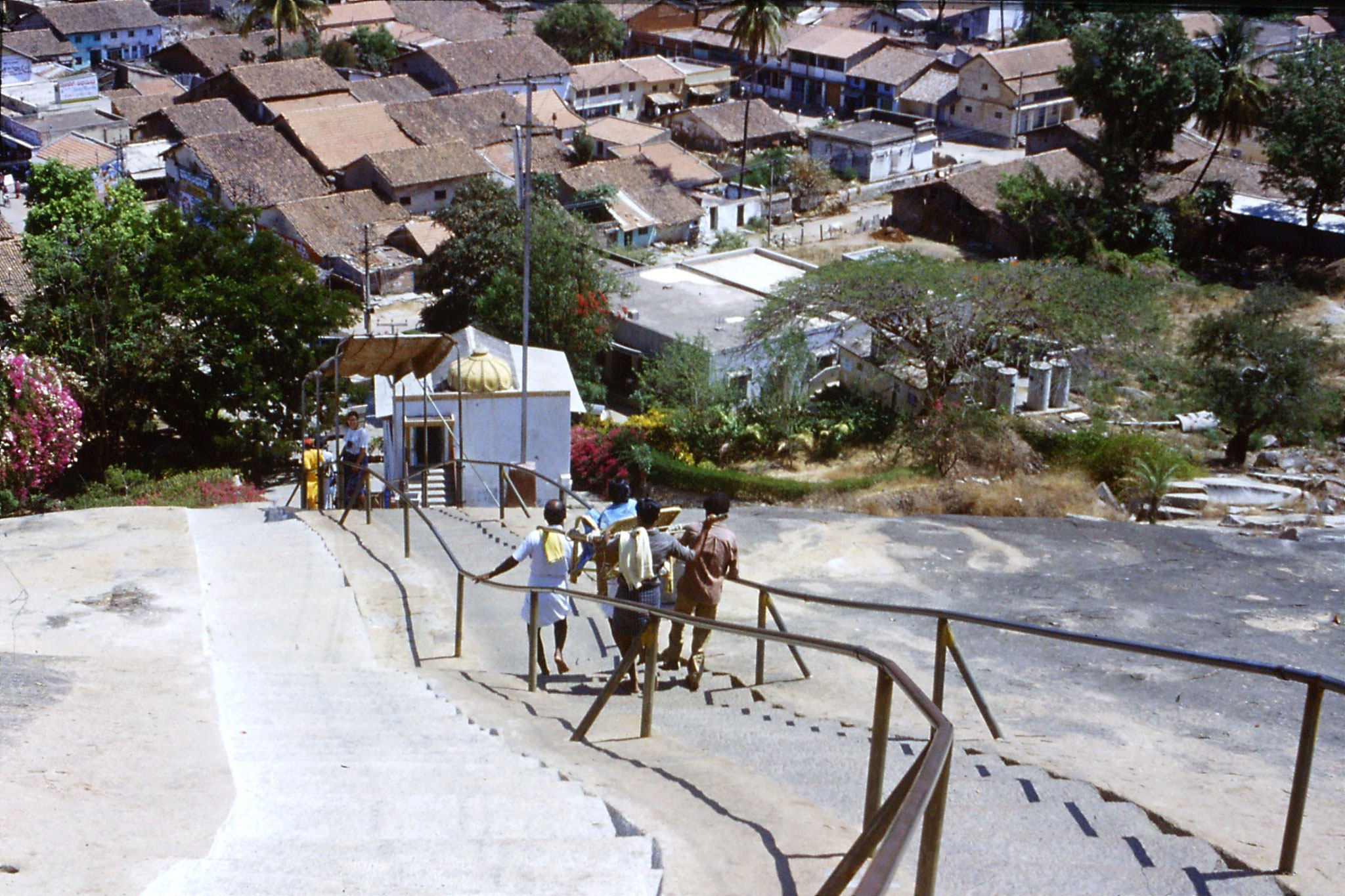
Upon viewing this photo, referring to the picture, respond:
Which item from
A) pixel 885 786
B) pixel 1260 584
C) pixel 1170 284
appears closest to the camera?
pixel 885 786

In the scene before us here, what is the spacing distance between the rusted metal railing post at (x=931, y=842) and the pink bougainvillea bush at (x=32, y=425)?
19139 mm

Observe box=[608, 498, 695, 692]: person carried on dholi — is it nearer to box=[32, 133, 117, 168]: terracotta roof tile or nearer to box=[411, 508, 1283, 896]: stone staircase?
box=[411, 508, 1283, 896]: stone staircase

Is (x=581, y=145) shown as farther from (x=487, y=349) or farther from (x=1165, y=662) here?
(x=1165, y=662)

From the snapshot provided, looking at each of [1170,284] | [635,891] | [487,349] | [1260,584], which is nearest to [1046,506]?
[1260,584]

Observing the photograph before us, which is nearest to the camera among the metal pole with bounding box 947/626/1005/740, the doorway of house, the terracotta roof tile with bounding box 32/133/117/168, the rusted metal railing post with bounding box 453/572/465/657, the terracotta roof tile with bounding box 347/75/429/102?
the metal pole with bounding box 947/626/1005/740

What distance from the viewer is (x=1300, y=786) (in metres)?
4.93

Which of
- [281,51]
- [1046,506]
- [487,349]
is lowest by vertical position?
[1046,506]

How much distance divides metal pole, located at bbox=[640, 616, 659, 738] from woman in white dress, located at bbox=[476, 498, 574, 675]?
186 centimetres

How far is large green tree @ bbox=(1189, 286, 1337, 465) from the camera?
24.9 meters

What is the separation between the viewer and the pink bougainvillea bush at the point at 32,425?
19.5 metres

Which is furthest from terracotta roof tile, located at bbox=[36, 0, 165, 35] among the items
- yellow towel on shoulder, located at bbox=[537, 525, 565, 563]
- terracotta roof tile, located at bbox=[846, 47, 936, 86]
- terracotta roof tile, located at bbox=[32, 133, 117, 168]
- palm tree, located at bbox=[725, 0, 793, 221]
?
yellow towel on shoulder, located at bbox=[537, 525, 565, 563]

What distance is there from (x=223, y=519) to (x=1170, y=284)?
112 feet

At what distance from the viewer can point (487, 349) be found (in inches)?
894

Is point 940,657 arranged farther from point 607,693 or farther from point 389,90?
point 389,90
